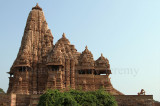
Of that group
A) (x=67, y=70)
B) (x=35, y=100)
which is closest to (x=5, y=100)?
(x=35, y=100)

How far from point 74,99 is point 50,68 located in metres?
12.2

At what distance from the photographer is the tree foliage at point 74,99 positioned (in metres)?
22.3

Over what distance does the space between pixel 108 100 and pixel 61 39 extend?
62.6ft

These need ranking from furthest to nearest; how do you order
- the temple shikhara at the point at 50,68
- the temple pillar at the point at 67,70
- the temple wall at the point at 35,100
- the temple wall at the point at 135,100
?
1. the temple pillar at the point at 67,70
2. the temple shikhara at the point at 50,68
3. the temple wall at the point at 135,100
4. the temple wall at the point at 35,100

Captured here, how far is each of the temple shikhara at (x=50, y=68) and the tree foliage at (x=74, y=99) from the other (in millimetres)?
8420

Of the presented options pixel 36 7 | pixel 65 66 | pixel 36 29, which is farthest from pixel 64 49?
pixel 36 7

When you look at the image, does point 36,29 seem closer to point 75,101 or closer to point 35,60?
point 35,60

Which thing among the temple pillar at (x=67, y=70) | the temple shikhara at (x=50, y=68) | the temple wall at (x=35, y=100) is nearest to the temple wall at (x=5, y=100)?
the temple wall at (x=35, y=100)

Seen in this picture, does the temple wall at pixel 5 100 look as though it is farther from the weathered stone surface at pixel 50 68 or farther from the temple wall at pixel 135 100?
the temple wall at pixel 135 100

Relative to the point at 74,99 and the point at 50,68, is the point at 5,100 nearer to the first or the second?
the point at 50,68

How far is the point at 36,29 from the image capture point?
1582 inches

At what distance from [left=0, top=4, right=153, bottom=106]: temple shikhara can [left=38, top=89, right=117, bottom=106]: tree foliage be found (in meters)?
8.42

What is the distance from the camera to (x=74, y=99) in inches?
926

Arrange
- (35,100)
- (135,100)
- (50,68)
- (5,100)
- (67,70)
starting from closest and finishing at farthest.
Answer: (5,100) → (35,100) → (135,100) → (50,68) → (67,70)
